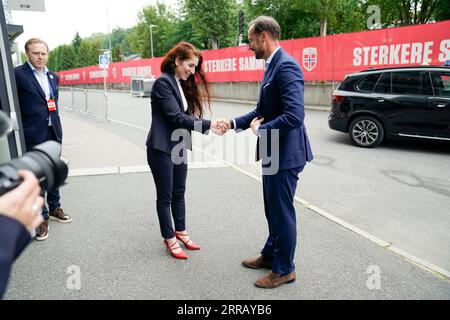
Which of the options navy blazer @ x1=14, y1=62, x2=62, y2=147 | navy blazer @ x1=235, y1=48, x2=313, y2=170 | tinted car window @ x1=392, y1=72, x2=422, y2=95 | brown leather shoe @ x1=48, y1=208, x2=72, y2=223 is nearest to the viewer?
navy blazer @ x1=235, y1=48, x2=313, y2=170

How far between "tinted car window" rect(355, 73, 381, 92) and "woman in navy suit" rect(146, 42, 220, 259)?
5.82m

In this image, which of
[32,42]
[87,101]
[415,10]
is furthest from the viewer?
[415,10]

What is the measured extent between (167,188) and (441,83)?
6.54m

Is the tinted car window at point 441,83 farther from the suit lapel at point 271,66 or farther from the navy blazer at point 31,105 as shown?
the navy blazer at point 31,105

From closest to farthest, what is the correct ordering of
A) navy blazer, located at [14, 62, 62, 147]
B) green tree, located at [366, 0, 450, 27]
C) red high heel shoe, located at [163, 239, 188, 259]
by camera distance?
red high heel shoe, located at [163, 239, 188, 259] → navy blazer, located at [14, 62, 62, 147] → green tree, located at [366, 0, 450, 27]

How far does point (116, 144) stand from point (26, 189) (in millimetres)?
8235

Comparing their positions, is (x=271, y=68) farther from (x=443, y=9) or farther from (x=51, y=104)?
(x=443, y=9)

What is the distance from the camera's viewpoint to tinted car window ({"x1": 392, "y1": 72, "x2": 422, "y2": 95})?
7738mm

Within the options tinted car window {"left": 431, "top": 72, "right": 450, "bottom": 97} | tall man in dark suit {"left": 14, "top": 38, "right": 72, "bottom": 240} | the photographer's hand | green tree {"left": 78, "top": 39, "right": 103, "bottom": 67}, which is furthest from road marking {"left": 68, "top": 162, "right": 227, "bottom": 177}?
green tree {"left": 78, "top": 39, "right": 103, "bottom": 67}

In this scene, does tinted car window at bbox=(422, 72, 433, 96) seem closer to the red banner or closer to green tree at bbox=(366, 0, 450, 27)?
the red banner

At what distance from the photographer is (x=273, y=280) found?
300cm

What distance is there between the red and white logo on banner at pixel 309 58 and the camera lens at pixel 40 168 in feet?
50.2

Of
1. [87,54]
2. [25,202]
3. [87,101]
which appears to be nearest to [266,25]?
[25,202]

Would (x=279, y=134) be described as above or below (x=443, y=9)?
below
